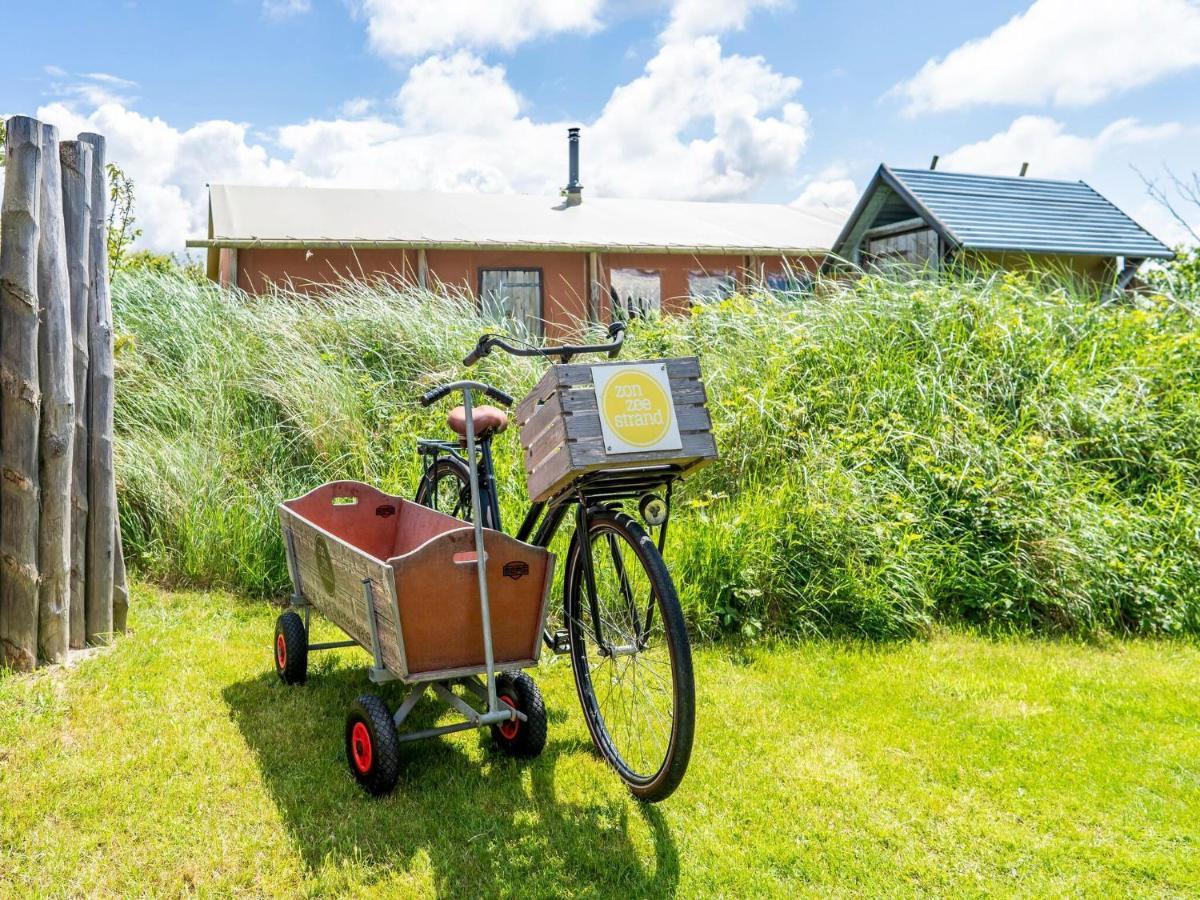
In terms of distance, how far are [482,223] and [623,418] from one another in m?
13.3

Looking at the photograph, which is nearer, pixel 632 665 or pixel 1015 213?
pixel 632 665

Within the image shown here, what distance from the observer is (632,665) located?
10.8ft

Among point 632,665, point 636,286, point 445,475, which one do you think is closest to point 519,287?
point 636,286

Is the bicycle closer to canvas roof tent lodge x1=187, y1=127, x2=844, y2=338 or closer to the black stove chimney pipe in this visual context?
canvas roof tent lodge x1=187, y1=127, x2=844, y2=338

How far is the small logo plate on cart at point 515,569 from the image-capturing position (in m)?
3.17

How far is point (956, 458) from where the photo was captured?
214 inches

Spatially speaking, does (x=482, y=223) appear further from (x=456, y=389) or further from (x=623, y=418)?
(x=623, y=418)

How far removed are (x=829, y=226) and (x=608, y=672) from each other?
16.8 meters

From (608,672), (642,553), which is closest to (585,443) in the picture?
(642,553)

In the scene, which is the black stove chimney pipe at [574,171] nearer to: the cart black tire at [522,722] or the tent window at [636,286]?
the tent window at [636,286]

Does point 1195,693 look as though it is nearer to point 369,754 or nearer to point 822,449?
point 822,449

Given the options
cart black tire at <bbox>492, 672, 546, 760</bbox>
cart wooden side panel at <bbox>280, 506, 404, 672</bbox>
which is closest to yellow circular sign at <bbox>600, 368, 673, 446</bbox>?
cart wooden side panel at <bbox>280, 506, 404, 672</bbox>

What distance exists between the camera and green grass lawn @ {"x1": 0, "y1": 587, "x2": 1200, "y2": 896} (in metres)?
2.62

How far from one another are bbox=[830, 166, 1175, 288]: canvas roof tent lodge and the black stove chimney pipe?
6.48m
